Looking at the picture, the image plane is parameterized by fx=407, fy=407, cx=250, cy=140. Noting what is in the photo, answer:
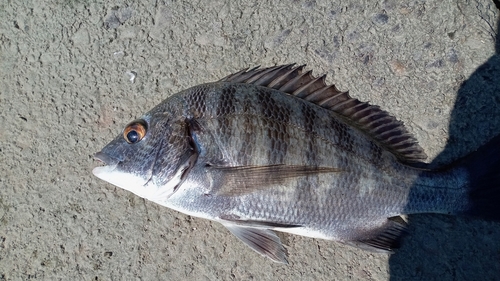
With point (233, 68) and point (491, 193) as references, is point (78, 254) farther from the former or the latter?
point (491, 193)

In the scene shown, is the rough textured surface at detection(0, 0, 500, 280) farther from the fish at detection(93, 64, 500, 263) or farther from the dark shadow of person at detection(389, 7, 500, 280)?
the fish at detection(93, 64, 500, 263)

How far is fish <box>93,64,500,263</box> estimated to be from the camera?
6.23 ft

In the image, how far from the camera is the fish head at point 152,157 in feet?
6.21

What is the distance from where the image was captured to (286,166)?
6.21ft

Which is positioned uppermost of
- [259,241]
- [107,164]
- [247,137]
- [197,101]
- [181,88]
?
[181,88]

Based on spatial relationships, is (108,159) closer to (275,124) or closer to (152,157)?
(152,157)

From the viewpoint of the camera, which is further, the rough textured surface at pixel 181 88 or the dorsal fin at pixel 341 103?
the rough textured surface at pixel 181 88

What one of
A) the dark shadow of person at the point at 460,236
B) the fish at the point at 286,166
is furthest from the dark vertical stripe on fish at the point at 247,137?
the dark shadow of person at the point at 460,236

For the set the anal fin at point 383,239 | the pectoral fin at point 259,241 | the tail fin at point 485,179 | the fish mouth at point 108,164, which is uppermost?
the tail fin at point 485,179

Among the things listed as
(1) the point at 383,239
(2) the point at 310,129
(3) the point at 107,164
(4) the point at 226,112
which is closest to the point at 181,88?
(4) the point at 226,112

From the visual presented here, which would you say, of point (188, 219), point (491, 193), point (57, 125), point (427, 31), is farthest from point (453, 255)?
point (57, 125)

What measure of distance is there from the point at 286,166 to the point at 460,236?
1164mm

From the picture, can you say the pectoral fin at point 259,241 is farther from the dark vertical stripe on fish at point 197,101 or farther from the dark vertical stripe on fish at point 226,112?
the dark vertical stripe on fish at point 197,101

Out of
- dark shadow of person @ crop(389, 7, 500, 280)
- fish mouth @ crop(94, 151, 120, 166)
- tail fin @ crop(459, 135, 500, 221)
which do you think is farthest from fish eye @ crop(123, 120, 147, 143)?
tail fin @ crop(459, 135, 500, 221)
